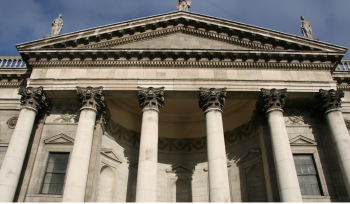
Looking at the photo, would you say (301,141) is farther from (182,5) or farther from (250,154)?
(182,5)

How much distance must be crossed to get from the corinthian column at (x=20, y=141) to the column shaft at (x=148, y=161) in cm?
→ 567

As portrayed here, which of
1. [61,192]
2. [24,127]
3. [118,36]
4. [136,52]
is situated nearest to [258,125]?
[136,52]

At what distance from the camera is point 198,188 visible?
1988 cm

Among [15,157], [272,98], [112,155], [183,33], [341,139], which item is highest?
[183,33]

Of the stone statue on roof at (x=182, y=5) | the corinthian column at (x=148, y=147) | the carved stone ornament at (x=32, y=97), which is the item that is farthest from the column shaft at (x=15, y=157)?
the stone statue on roof at (x=182, y=5)

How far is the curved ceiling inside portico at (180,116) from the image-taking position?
2052 centimetres

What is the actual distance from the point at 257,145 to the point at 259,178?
77.2 inches

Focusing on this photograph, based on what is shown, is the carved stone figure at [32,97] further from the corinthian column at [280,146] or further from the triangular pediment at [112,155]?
the corinthian column at [280,146]

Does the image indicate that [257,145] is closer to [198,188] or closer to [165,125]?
[198,188]

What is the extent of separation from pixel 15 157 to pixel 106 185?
545cm

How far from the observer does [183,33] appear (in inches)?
757

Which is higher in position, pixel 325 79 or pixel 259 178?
pixel 325 79

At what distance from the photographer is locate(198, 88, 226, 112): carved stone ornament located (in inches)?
620

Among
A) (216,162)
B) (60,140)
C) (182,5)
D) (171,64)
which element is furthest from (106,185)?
(182,5)
